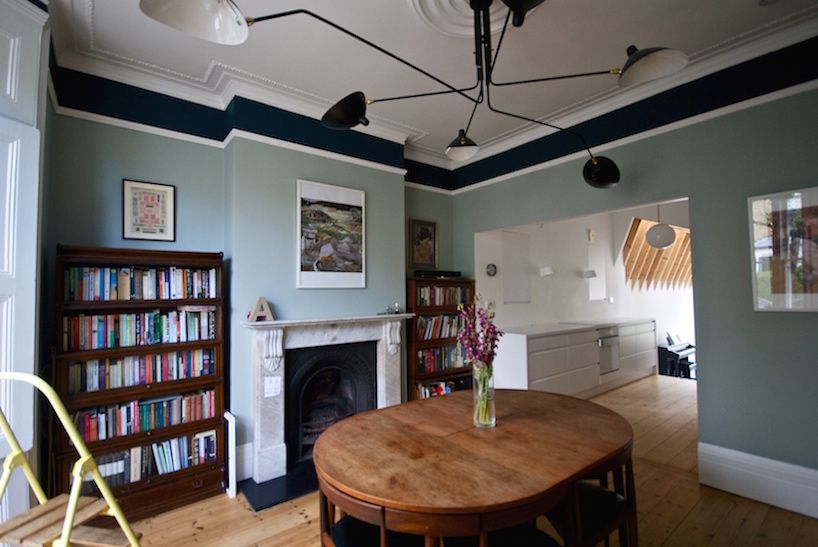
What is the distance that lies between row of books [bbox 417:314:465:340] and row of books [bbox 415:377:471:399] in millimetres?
493

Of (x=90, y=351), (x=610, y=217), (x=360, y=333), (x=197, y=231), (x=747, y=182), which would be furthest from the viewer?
(x=610, y=217)

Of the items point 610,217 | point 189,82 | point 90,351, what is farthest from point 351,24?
point 610,217

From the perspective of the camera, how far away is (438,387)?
156 inches

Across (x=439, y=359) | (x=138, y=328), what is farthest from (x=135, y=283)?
(x=439, y=359)

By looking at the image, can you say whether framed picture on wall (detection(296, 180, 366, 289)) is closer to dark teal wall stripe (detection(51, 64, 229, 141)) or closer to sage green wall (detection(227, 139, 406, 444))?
sage green wall (detection(227, 139, 406, 444))

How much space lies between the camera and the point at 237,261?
9.09ft

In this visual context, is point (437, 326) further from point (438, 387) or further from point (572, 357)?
point (572, 357)

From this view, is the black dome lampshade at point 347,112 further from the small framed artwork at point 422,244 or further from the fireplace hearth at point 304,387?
the small framed artwork at point 422,244

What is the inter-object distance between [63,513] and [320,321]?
1.91 meters

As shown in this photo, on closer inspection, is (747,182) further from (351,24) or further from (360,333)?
(360,333)

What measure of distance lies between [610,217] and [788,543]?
201 inches

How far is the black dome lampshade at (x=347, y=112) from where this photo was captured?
1640 millimetres

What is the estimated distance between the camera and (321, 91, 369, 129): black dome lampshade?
64.6 inches

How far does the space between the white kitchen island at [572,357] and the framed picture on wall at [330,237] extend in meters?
1.96
